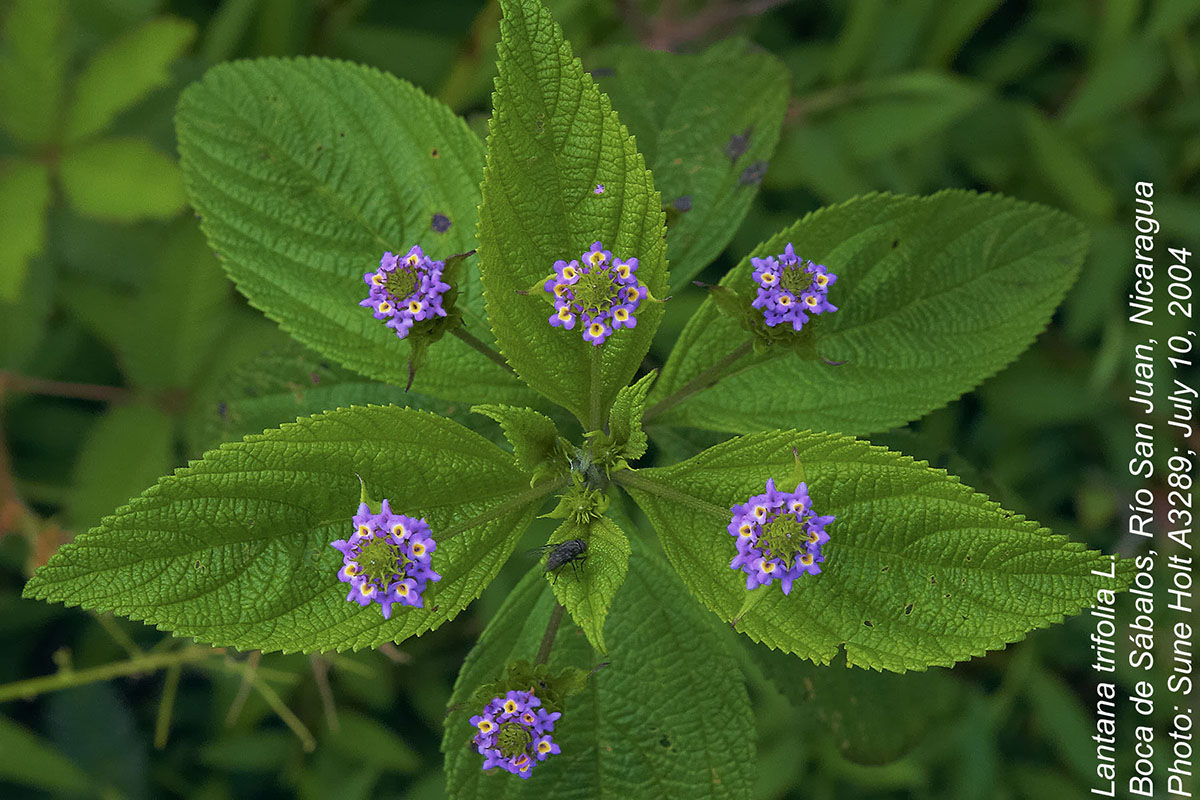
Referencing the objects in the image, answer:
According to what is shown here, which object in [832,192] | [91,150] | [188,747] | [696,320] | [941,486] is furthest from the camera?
[188,747]

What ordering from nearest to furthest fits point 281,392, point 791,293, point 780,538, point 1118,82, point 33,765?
1. point 780,538
2. point 791,293
3. point 281,392
4. point 33,765
5. point 1118,82

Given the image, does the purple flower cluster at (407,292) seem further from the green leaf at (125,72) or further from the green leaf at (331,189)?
the green leaf at (125,72)

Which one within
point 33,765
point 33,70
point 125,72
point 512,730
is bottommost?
point 33,765

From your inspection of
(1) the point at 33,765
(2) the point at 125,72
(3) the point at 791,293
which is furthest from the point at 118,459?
(3) the point at 791,293

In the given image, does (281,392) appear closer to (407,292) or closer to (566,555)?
(407,292)

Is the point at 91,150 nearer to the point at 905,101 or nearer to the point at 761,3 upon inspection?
the point at 761,3

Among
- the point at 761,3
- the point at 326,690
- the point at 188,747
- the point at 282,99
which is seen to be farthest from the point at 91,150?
the point at 761,3

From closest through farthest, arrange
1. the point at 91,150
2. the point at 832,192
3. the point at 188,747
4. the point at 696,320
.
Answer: the point at 696,320 < the point at 91,150 < the point at 832,192 < the point at 188,747
